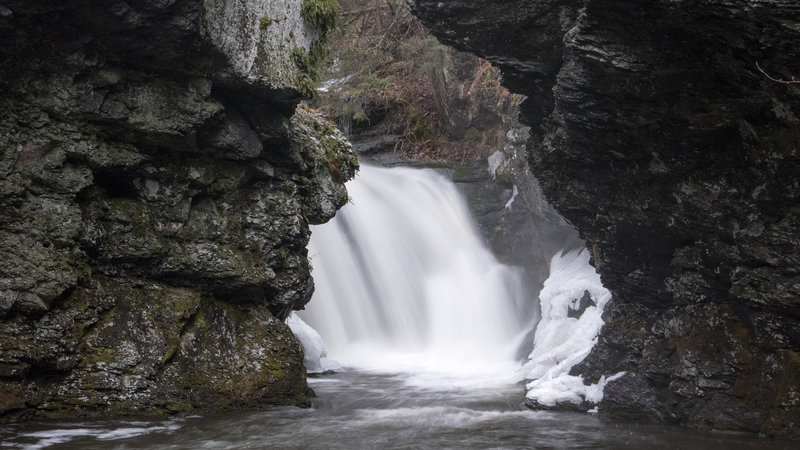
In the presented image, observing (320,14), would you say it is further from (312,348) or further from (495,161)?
(495,161)

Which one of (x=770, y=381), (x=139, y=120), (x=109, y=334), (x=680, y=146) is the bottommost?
(x=770, y=381)

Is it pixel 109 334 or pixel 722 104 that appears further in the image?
pixel 109 334

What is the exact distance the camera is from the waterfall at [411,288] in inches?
546

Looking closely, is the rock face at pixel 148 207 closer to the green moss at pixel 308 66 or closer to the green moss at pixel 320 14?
the green moss at pixel 308 66

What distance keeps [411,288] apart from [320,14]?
24.0 feet

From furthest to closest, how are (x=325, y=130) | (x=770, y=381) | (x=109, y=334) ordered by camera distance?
(x=325, y=130), (x=109, y=334), (x=770, y=381)

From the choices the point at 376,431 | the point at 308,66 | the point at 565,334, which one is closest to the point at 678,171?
the point at 376,431

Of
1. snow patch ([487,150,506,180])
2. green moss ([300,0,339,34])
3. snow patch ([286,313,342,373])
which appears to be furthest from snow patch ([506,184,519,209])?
green moss ([300,0,339,34])

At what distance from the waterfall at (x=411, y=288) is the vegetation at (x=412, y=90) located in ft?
8.01

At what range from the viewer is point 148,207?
820 centimetres

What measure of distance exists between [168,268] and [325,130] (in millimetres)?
4038

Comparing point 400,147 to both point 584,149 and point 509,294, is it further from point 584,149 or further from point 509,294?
point 584,149

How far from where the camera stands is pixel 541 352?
37.8ft

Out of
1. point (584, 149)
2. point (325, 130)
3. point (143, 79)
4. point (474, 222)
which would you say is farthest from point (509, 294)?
point (143, 79)
